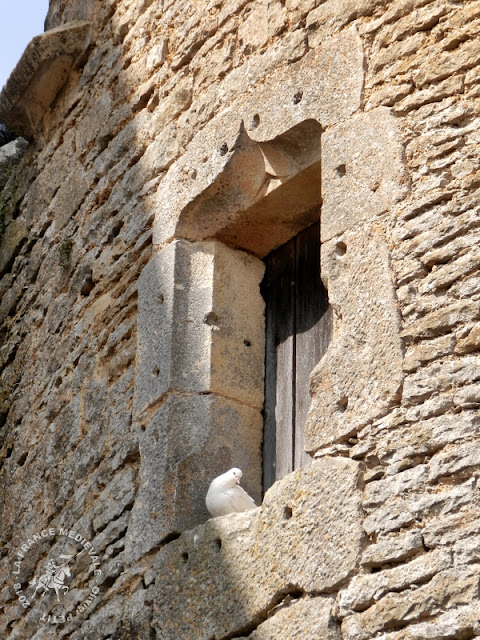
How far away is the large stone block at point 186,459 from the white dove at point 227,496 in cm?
11

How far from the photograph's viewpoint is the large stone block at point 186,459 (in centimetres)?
400

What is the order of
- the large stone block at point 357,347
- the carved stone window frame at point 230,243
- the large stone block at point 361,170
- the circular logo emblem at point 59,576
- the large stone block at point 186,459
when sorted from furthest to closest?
the circular logo emblem at point 59,576 → the large stone block at point 186,459 → the carved stone window frame at point 230,243 → the large stone block at point 361,170 → the large stone block at point 357,347

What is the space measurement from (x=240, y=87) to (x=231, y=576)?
1.84m

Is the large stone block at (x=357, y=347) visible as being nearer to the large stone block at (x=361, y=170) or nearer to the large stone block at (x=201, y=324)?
the large stone block at (x=361, y=170)

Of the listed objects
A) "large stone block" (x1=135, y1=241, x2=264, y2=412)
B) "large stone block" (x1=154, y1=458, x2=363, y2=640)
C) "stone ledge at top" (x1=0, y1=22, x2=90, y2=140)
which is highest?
"stone ledge at top" (x1=0, y1=22, x2=90, y2=140)

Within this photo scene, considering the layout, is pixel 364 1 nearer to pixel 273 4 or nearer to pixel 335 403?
pixel 273 4

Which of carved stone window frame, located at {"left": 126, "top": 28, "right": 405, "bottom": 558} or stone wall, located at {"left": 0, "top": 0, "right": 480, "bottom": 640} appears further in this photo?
carved stone window frame, located at {"left": 126, "top": 28, "right": 405, "bottom": 558}

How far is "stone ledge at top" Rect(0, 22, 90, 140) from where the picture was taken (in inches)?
227

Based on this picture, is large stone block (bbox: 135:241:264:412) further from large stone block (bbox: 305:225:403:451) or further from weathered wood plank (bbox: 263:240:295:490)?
large stone block (bbox: 305:225:403:451)

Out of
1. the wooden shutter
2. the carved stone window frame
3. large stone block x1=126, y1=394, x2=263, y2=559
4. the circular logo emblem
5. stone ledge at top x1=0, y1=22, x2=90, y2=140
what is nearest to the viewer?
the carved stone window frame

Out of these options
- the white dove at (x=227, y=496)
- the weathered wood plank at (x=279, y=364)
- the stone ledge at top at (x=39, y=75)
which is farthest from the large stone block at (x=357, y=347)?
the stone ledge at top at (x=39, y=75)

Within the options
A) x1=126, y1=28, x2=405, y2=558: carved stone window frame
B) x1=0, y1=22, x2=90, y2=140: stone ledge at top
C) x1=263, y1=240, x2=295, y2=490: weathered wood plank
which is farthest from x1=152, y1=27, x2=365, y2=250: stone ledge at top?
x1=0, y1=22, x2=90, y2=140: stone ledge at top

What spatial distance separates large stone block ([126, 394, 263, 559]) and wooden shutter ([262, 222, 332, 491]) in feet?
0.25

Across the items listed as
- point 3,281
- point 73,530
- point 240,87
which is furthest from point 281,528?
point 3,281
